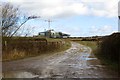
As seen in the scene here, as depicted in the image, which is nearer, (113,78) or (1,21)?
(113,78)

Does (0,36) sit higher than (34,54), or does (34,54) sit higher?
(0,36)

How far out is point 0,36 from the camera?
29.4 m

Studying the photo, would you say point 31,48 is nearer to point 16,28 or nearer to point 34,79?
point 16,28

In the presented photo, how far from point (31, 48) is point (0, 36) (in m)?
4.84

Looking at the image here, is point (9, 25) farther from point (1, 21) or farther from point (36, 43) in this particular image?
point (36, 43)

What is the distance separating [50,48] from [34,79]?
2813 cm

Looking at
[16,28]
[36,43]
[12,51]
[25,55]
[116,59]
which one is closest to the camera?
[116,59]

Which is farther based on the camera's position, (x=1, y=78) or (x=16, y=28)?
(x=16, y=28)

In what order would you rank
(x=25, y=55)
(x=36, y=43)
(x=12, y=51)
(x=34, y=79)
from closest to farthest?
(x=34, y=79) < (x=12, y=51) < (x=25, y=55) < (x=36, y=43)

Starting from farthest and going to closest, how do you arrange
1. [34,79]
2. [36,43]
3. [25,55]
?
[36,43] → [25,55] → [34,79]

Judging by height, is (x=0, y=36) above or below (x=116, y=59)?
above

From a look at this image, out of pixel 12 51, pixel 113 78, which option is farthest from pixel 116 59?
pixel 12 51

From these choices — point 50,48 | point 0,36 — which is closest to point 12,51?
point 0,36

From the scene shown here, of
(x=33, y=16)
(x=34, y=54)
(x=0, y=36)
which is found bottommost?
(x=34, y=54)
